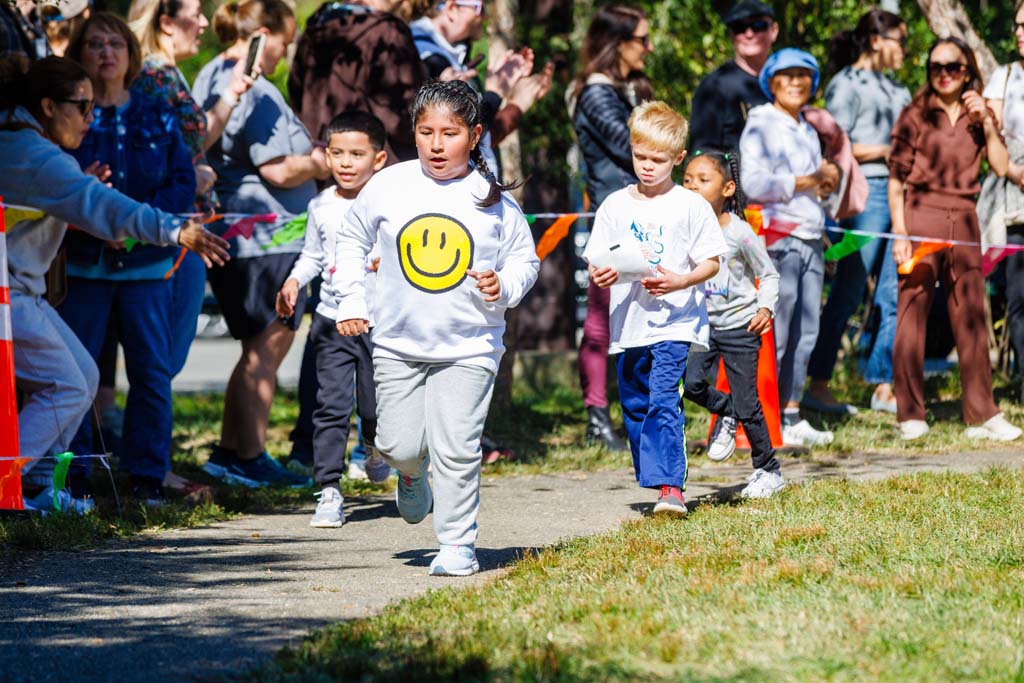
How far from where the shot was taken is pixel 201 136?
773 centimetres

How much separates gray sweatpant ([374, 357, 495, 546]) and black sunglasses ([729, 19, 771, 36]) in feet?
13.4

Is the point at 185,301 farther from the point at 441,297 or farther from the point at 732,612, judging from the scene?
the point at 732,612

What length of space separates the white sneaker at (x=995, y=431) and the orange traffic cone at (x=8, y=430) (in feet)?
17.7

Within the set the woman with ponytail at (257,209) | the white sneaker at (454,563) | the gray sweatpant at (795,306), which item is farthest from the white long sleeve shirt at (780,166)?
the white sneaker at (454,563)

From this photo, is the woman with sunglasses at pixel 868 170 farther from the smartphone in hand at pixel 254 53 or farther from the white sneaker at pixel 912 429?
the smartphone in hand at pixel 254 53

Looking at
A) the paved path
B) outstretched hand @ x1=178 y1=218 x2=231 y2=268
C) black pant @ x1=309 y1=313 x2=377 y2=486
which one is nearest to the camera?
the paved path

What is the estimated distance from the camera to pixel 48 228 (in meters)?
6.68

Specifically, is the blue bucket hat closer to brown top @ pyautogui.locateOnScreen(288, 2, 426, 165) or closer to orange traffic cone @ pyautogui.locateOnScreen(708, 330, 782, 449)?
orange traffic cone @ pyautogui.locateOnScreen(708, 330, 782, 449)

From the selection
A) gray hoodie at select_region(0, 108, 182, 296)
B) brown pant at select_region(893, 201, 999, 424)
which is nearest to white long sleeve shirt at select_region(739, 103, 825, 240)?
brown pant at select_region(893, 201, 999, 424)

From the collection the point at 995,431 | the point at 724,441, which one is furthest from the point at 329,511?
the point at 995,431

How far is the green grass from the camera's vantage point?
161 inches

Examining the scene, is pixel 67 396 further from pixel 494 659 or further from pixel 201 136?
pixel 494 659

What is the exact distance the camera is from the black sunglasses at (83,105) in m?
6.68

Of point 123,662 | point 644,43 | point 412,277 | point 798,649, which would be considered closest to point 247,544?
point 412,277
